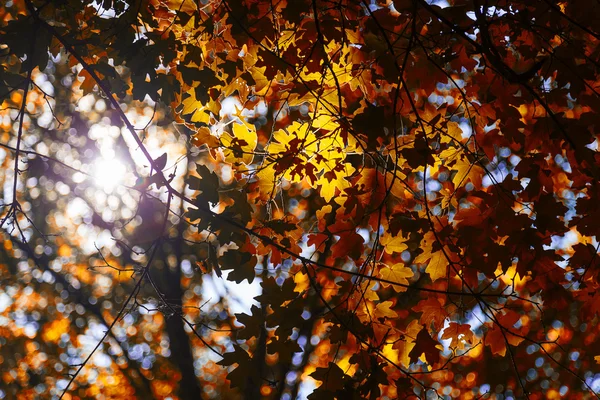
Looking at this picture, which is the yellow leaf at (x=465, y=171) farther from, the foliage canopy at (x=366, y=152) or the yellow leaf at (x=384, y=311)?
the yellow leaf at (x=384, y=311)

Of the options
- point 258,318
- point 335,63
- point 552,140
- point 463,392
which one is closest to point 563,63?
point 552,140

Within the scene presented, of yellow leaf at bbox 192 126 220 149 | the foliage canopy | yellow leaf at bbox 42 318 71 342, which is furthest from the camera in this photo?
yellow leaf at bbox 42 318 71 342

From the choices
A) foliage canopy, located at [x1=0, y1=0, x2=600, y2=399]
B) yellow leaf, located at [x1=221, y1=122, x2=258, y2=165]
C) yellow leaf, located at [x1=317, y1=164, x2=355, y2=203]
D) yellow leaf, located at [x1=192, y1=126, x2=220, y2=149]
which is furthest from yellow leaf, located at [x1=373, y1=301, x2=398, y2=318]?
yellow leaf, located at [x1=192, y1=126, x2=220, y2=149]

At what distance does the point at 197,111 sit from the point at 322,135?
2.07 ft

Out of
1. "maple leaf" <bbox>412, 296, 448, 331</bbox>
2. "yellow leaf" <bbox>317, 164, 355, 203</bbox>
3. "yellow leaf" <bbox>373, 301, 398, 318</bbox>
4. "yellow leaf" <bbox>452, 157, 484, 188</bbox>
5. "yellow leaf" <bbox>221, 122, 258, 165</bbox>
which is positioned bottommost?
"maple leaf" <bbox>412, 296, 448, 331</bbox>

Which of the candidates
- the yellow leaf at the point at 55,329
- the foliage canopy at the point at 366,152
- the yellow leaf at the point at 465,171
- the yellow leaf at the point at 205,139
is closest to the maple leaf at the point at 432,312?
the foliage canopy at the point at 366,152

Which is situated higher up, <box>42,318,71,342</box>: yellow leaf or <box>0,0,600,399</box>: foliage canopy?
<box>42,318,71,342</box>: yellow leaf

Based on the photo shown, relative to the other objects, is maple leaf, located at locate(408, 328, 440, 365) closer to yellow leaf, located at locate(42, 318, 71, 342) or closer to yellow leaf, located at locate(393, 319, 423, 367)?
yellow leaf, located at locate(393, 319, 423, 367)

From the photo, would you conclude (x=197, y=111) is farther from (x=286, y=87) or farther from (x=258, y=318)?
(x=258, y=318)

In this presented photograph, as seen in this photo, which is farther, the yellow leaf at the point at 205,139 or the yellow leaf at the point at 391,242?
the yellow leaf at the point at 205,139

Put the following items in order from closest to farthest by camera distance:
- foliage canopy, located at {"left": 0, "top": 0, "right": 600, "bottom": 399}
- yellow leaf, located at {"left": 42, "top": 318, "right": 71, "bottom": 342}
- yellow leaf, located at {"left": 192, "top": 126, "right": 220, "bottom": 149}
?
foliage canopy, located at {"left": 0, "top": 0, "right": 600, "bottom": 399}
yellow leaf, located at {"left": 192, "top": 126, "right": 220, "bottom": 149}
yellow leaf, located at {"left": 42, "top": 318, "right": 71, "bottom": 342}

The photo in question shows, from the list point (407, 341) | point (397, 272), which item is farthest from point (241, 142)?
point (407, 341)

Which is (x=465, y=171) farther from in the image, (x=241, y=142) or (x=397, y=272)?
(x=241, y=142)

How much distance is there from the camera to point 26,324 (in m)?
9.48
